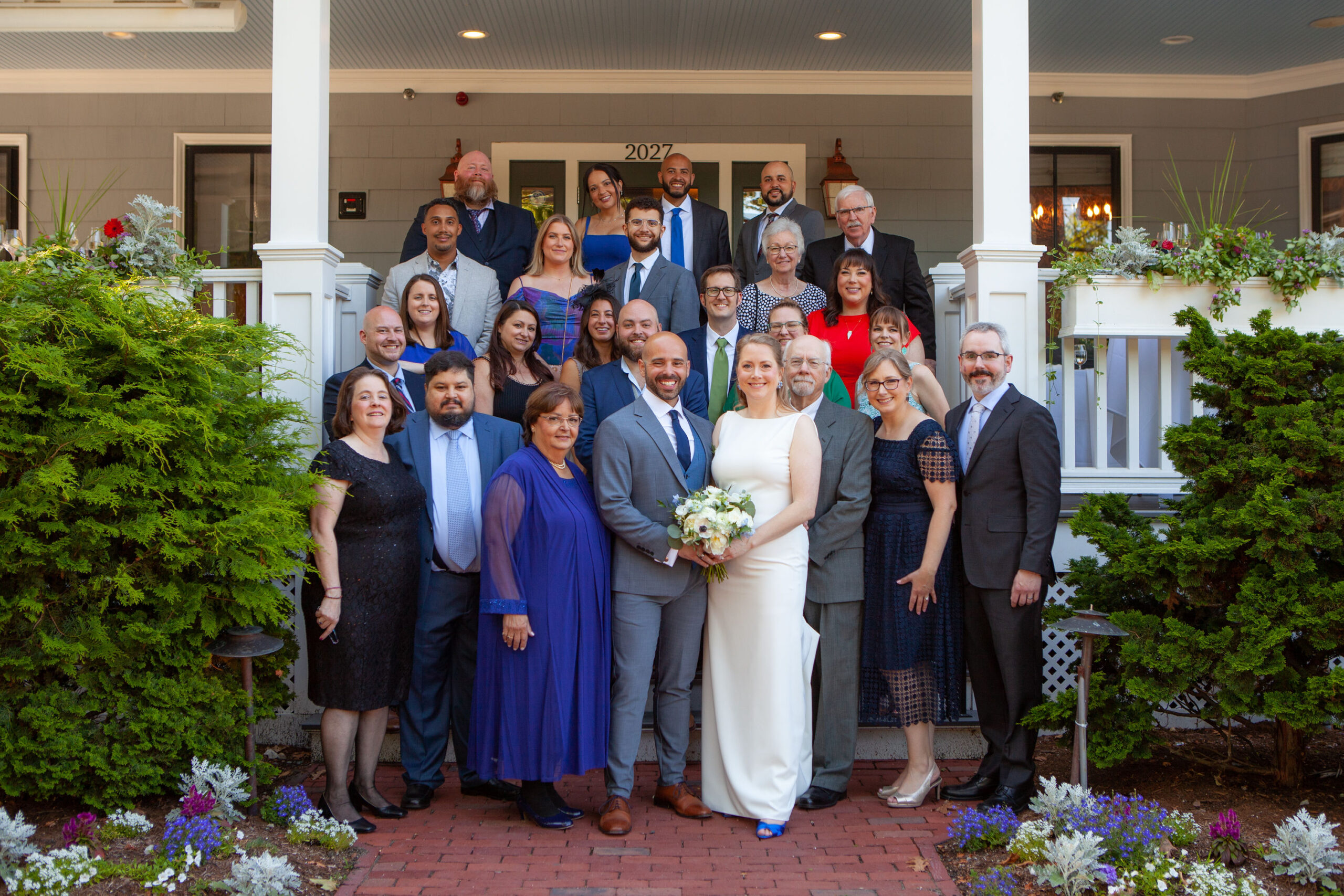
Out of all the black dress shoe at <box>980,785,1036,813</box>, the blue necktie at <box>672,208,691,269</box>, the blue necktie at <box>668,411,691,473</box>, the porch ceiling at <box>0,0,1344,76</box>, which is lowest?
the black dress shoe at <box>980,785,1036,813</box>

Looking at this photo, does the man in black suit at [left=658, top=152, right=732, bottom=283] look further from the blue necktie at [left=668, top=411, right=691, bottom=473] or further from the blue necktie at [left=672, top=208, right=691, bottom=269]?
the blue necktie at [left=668, top=411, right=691, bottom=473]

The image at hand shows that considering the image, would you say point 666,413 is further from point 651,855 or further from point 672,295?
point 651,855

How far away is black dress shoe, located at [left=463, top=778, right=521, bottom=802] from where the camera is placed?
4.72m

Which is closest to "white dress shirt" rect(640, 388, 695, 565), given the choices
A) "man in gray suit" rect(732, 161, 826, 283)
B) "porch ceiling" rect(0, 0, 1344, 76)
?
"man in gray suit" rect(732, 161, 826, 283)

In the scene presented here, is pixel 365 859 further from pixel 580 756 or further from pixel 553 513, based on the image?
pixel 553 513

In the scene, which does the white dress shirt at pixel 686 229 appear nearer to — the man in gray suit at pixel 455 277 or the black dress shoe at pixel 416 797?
the man in gray suit at pixel 455 277

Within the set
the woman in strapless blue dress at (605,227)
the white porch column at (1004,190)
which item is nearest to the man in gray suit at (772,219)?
the woman in strapless blue dress at (605,227)

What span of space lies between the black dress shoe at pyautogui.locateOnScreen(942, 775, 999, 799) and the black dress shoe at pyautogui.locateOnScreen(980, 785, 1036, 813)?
13 centimetres

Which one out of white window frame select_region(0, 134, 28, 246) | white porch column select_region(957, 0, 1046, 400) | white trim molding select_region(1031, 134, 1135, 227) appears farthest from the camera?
white trim molding select_region(1031, 134, 1135, 227)

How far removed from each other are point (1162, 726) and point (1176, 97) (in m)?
6.03

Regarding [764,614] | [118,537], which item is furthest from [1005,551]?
[118,537]

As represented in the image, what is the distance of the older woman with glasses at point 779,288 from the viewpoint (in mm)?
5676

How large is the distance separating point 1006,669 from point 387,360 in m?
3.07

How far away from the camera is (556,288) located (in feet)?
19.0
